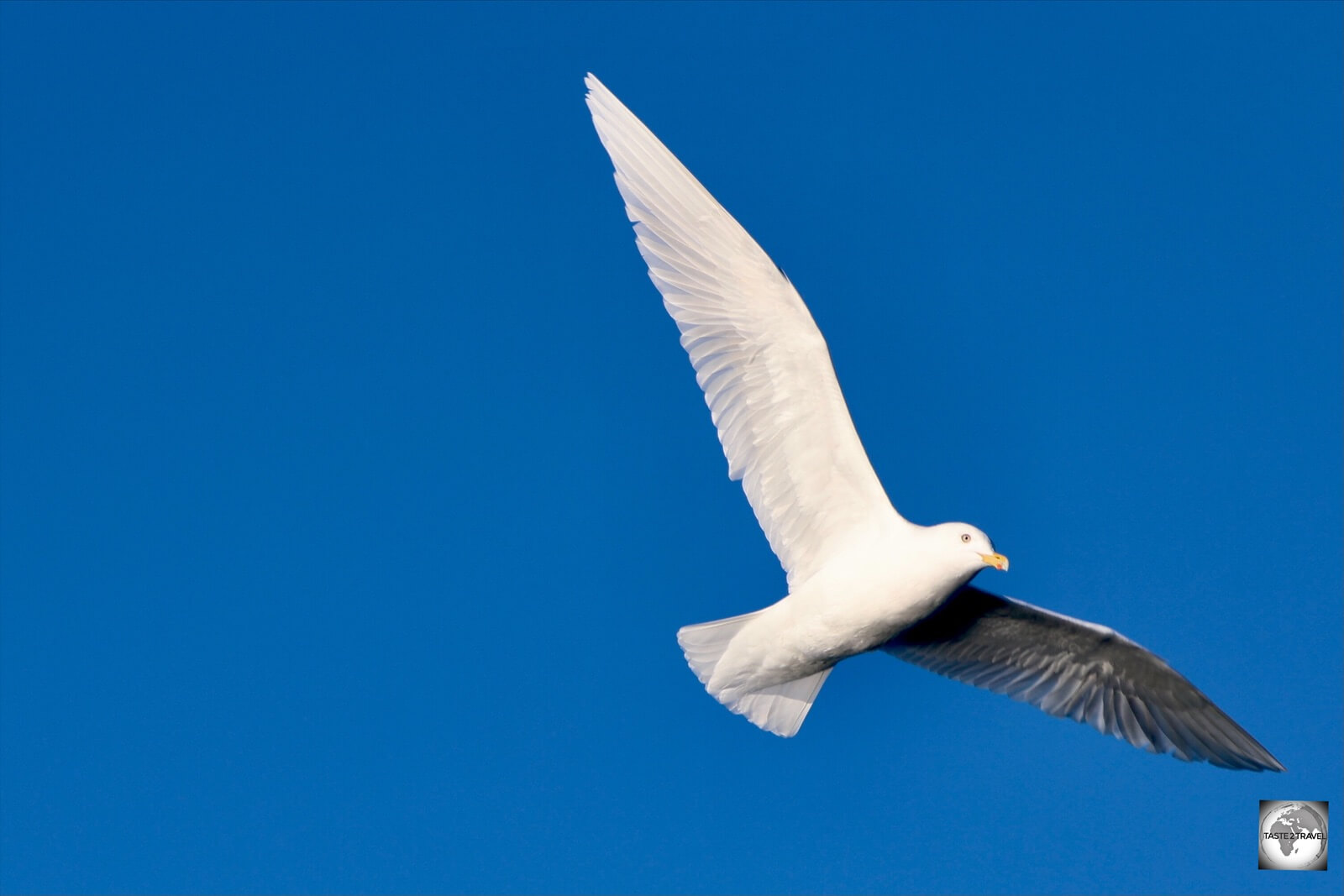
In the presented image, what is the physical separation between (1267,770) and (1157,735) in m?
0.72

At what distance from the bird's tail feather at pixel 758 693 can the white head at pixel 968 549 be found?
1373mm

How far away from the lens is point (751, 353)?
11.2 m

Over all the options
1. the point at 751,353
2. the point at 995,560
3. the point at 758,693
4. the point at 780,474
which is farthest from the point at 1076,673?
the point at 751,353

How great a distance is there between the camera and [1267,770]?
1187cm

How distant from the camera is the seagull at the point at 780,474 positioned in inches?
433

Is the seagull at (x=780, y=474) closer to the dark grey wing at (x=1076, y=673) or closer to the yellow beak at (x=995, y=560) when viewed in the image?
the yellow beak at (x=995, y=560)

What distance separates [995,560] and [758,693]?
1.92 m

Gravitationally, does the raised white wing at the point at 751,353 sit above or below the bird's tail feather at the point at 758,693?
above

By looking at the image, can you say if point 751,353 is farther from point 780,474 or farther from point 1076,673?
point 1076,673

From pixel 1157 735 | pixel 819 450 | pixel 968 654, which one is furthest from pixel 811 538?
pixel 1157 735

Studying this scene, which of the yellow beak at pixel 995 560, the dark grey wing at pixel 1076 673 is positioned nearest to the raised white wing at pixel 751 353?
the yellow beak at pixel 995 560
